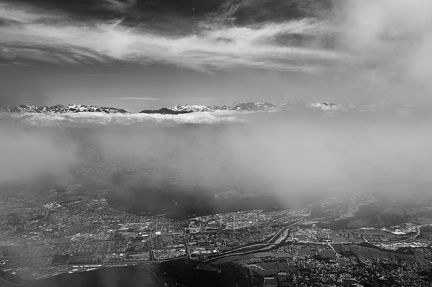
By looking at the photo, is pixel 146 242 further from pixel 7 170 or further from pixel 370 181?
pixel 7 170

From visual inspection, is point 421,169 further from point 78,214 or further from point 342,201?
point 78,214

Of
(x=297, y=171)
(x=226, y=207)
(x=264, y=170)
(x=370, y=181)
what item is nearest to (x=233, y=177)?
(x=264, y=170)

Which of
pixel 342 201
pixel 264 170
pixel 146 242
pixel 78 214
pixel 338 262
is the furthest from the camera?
pixel 264 170

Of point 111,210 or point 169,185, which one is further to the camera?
point 169,185

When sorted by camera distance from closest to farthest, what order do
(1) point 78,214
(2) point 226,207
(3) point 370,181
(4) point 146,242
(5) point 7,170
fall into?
(4) point 146,242 → (1) point 78,214 → (2) point 226,207 → (3) point 370,181 → (5) point 7,170

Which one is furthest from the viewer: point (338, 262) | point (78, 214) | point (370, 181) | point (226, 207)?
point (370, 181)

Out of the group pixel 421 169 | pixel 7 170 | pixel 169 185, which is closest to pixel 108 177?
pixel 169 185

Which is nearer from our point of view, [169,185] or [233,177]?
[169,185]

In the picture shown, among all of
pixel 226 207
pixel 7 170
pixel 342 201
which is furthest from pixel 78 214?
pixel 7 170

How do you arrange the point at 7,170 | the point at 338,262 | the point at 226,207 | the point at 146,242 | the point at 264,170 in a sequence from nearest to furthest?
the point at 338,262 < the point at 146,242 < the point at 226,207 < the point at 7,170 < the point at 264,170
